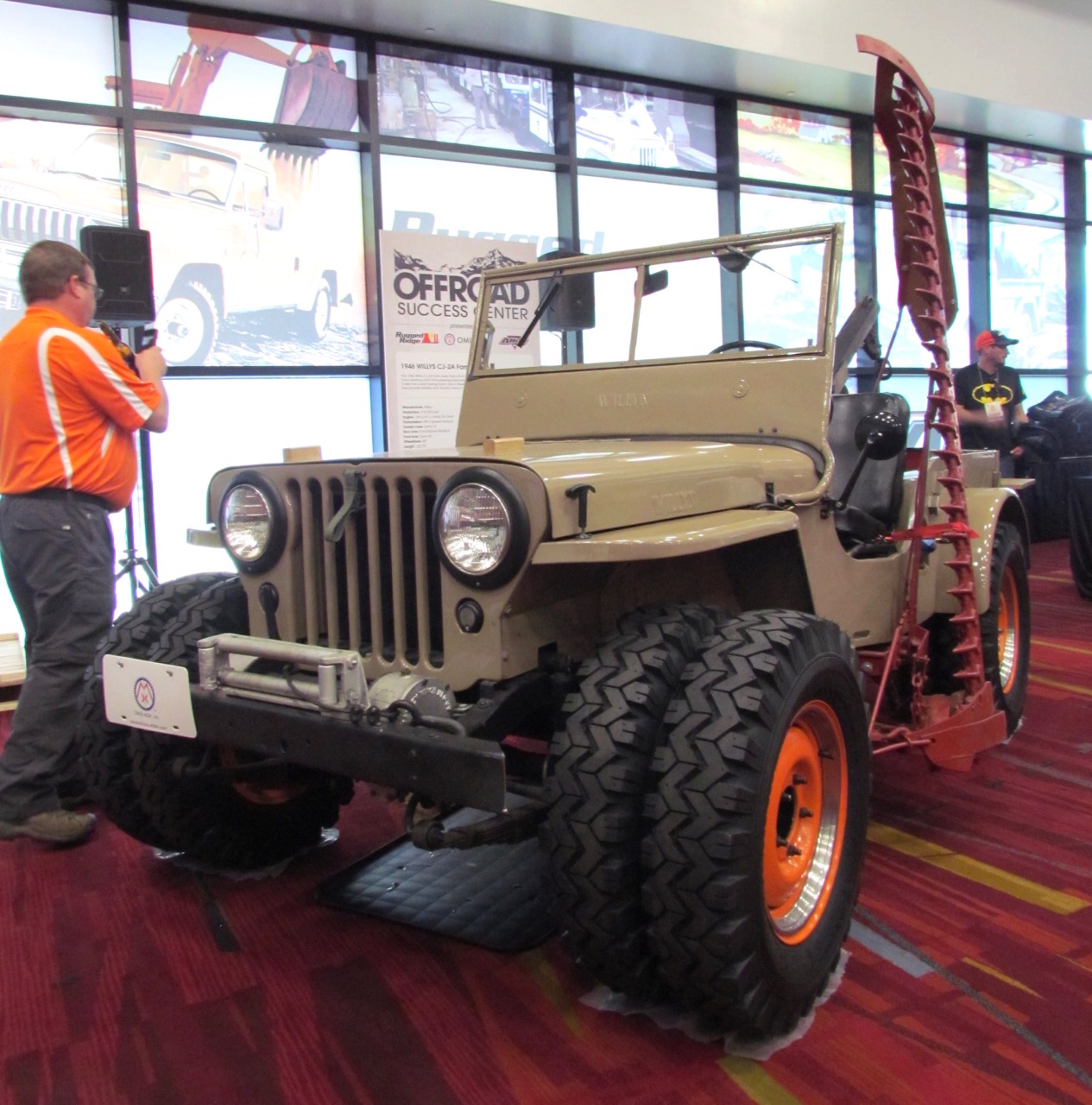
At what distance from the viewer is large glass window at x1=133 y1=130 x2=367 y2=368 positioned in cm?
593

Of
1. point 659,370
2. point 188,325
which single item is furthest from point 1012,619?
point 188,325

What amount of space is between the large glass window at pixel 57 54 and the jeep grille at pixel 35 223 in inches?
22.5

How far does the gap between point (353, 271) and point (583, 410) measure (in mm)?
4019

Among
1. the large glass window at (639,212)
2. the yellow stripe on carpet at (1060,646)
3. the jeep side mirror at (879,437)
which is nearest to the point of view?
the jeep side mirror at (879,437)

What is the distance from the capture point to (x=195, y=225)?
6008 mm

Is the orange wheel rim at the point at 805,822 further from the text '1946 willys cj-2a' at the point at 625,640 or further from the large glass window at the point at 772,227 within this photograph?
the large glass window at the point at 772,227

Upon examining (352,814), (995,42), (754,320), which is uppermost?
(995,42)

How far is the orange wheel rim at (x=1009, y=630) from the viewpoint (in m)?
3.75

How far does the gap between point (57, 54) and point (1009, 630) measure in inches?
219

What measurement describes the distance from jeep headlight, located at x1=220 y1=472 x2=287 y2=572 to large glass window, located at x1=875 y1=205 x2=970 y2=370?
291 inches

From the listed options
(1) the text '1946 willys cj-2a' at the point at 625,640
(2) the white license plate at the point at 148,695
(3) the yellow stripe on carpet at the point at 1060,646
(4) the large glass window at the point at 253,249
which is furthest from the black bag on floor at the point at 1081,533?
(2) the white license plate at the point at 148,695

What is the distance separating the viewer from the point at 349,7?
5.98 m

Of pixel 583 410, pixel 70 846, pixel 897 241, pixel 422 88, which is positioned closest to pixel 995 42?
pixel 422 88

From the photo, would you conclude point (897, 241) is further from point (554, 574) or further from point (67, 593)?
point (67, 593)
